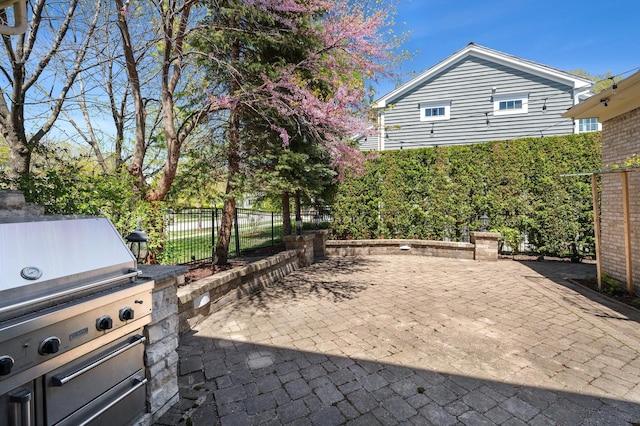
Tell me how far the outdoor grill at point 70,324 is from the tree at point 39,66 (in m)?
2.12

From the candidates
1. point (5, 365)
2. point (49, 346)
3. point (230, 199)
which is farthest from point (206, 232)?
point (5, 365)

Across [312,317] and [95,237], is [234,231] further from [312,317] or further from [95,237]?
[95,237]

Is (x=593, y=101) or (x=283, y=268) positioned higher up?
(x=593, y=101)

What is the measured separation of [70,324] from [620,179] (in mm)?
7885

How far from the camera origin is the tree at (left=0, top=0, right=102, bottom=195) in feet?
13.0

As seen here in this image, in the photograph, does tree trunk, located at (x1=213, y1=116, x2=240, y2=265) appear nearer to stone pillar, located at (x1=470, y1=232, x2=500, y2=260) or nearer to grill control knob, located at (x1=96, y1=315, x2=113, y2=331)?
grill control knob, located at (x1=96, y1=315, x2=113, y2=331)

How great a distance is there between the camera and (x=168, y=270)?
99.3 inches

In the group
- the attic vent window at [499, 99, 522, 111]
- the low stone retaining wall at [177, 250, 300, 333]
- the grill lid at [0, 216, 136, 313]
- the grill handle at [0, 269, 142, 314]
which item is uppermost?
the attic vent window at [499, 99, 522, 111]

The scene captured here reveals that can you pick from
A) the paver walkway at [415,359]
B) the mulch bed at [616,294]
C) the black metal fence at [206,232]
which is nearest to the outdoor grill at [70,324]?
the paver walkway at [415,359]

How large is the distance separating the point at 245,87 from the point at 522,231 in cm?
779

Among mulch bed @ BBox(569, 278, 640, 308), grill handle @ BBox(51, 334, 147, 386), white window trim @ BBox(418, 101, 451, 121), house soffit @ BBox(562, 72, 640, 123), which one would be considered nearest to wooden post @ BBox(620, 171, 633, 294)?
mulch bed @ BBox(569, 278, 640, 308)

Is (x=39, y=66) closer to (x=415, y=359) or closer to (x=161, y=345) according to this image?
(x=161, y=345)

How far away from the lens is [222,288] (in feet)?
15.8

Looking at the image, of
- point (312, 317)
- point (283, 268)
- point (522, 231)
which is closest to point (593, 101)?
point (522, 231)
